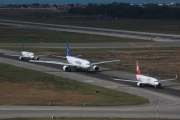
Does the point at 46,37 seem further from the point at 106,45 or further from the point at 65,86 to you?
the point at 65,86

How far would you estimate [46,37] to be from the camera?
166500 mm

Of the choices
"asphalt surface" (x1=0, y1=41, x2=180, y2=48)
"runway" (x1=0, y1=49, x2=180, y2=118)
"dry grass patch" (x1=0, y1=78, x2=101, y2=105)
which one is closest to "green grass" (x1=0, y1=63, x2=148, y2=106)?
"dry grass patch" (x1=0, y1=78, x2=101, y2=105)

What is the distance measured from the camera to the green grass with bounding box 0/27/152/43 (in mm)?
157250

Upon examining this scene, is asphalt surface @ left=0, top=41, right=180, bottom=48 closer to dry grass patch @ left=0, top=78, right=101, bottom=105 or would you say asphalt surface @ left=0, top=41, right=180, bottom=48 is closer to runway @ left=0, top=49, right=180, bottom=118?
runway @ left=0, top=49, right=180, bottom=118

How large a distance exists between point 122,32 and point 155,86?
10672 centimetres

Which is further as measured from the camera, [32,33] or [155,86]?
[32,33]

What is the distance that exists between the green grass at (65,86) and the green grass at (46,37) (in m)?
54.1

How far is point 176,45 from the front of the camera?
472 feet

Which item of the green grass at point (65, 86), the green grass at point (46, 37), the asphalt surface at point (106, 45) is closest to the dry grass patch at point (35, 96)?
the green grass at point (65, 86)

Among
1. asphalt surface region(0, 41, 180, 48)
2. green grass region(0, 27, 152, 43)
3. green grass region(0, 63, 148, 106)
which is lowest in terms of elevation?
green grass region(0, 27, 152, 43)

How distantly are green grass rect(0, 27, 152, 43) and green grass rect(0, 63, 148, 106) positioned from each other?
54.1 m

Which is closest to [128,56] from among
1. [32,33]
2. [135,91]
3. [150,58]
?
[150,58]

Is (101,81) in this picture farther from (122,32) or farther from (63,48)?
(122,32)

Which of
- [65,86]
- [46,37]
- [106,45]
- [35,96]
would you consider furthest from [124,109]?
[46,37]
